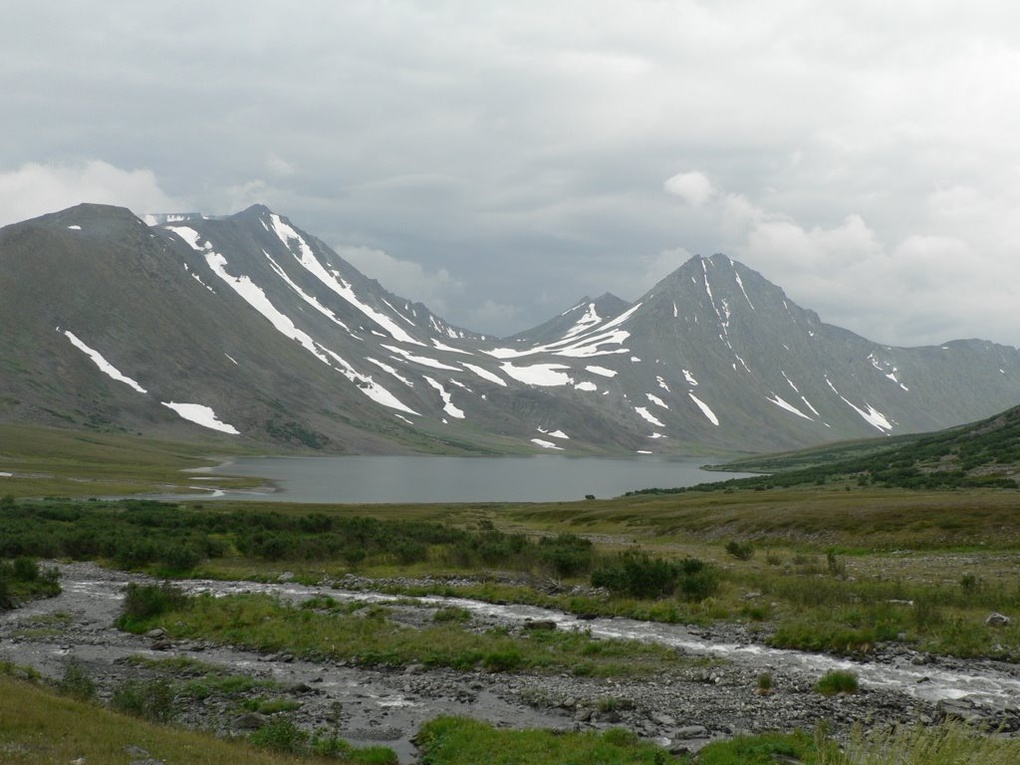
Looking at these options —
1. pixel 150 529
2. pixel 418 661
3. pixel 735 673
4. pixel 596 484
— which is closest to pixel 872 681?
pixel 735 673

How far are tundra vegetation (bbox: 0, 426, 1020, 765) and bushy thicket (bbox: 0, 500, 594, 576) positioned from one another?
0.59ft

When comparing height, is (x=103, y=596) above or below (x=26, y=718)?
below

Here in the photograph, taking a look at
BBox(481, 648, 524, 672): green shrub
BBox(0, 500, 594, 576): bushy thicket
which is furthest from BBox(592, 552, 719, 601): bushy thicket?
BBox(481, 648, 524, 672): green shrub

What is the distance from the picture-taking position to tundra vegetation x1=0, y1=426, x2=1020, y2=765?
17.0 meters

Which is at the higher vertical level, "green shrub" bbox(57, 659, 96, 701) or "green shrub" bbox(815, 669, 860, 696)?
"green shrub" bbox(815, 669, 860, 696)

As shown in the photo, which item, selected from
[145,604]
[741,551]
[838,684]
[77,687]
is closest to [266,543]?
[145,604]

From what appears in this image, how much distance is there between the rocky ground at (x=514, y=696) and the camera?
19297mm

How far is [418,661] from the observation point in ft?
86.1

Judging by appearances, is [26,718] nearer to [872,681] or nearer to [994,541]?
[872,681]

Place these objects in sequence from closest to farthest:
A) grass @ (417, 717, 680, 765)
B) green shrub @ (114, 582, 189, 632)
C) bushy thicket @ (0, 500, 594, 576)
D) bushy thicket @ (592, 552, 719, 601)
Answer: grass @ (417, 717, 680, 765) → green shrub @ (114, 582, 189, 632) → bushy thicket @ (592, 552, 719, 601) → bushy thicket @ (0, 500, 594, 576)

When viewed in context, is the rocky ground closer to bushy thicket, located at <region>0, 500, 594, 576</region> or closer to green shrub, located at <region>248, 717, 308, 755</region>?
green shrub, located at <region>248, 717, 308, 755</region>

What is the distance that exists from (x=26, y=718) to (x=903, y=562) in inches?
1530

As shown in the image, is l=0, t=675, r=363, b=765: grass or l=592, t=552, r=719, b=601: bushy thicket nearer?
l=0, t=675, r=363, b=765: grass

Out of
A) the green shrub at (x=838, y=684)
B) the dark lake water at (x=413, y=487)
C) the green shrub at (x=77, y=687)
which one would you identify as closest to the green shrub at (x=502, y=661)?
Result: the green shrub at (x=838, y=684)
